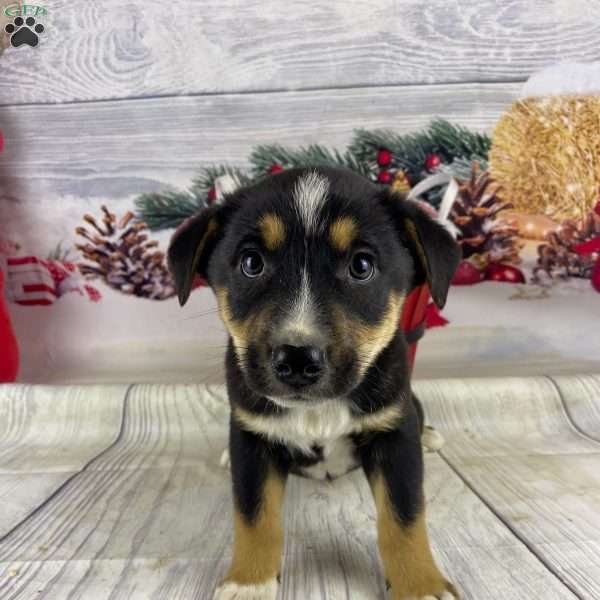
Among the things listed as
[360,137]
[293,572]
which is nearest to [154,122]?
[360,137]

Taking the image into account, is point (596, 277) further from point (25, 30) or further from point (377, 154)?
point (25, 30)

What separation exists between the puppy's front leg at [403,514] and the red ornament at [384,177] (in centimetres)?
161

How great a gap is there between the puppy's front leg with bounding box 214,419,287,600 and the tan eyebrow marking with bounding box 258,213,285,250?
0.55 meters

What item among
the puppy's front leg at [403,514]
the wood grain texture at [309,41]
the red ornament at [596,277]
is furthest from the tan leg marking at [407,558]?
the wood grain texture at [309,41]

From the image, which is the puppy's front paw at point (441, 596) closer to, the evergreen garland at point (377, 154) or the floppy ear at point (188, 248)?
the floppy ear at point (188, 248)

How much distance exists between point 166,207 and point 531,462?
2113 millimetres

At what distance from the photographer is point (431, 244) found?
163cm

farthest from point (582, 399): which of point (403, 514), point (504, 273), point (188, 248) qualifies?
point (188, 248)

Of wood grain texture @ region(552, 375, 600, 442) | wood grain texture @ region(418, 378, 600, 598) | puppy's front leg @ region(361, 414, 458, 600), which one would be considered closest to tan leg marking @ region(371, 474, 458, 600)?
puppy's front leg @ region(361, 414, 458, 600)

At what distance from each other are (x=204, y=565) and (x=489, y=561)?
818 millimetres

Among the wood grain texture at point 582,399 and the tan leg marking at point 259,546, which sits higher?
the tan leg marking at point 259,546

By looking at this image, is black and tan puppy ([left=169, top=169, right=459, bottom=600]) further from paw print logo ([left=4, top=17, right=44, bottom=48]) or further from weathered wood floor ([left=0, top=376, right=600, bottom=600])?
paw print logo ([left=4, top=17, right=44, bottom=48])

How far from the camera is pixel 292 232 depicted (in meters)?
1.56

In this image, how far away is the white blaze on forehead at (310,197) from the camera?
1.56m
